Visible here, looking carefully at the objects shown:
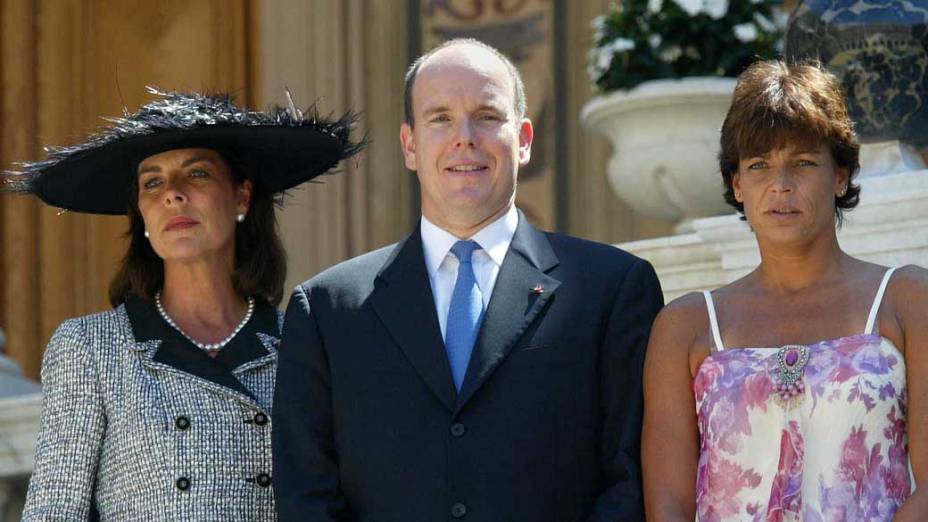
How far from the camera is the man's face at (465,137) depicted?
4359mm

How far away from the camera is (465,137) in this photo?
435cm

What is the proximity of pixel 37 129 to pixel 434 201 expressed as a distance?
4.54m

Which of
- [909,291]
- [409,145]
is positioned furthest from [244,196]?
[909,291]

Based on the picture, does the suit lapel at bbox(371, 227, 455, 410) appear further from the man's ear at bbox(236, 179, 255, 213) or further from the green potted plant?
the green potted plant

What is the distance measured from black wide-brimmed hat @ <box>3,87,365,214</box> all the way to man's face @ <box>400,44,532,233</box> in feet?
1.73

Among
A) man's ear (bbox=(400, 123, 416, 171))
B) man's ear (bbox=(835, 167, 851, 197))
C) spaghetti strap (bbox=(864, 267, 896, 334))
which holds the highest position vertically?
man's ear (bbox=(400, 123, 416, 171))

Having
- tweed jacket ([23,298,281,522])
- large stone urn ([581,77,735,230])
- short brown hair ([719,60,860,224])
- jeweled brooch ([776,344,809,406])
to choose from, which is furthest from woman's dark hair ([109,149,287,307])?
large stone urn ([581,77,735,230])

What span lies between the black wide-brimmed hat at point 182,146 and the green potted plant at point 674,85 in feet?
4.94

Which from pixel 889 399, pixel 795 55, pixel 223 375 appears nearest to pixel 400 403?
pixel 223 375

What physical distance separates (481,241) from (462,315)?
6.4 inches

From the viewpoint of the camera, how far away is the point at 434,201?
4430 millimetres

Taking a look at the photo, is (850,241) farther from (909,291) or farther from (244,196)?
(244,196)

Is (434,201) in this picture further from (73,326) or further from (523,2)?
(523,2)

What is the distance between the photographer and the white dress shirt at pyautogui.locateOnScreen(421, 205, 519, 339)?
4.40 m
